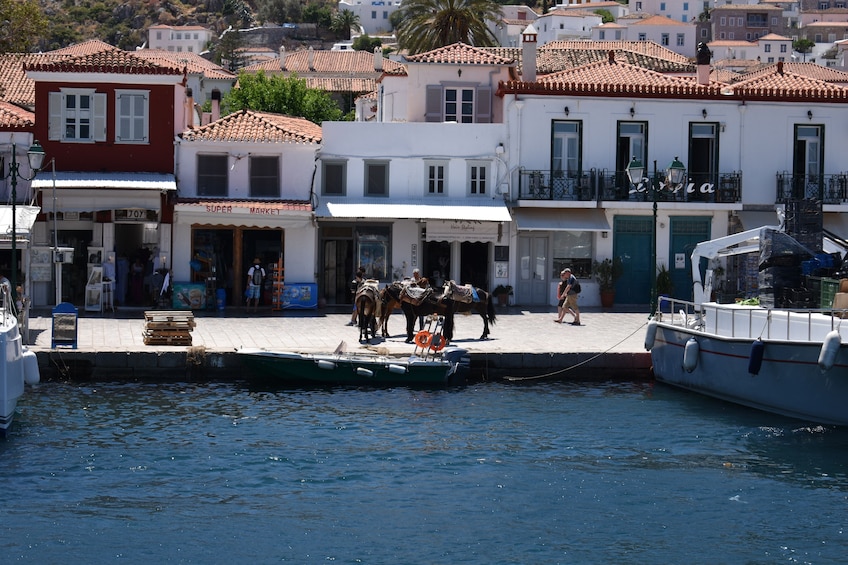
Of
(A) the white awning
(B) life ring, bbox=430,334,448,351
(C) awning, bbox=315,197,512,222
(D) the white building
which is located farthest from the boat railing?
(D) the white building

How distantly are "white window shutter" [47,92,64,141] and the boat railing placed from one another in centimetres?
1842

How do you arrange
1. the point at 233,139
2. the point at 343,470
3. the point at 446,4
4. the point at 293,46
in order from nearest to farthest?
the point at 343,470 → the point at 233,139 → the point at 446,4 → the point at 293,46

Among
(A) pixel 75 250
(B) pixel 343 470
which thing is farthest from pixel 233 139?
(B) pixel 343 470

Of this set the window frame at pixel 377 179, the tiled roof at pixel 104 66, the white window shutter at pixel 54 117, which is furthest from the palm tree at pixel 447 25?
the white window shutter at pixel 54 117

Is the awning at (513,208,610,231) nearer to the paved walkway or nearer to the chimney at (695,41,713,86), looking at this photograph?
the paved walkway

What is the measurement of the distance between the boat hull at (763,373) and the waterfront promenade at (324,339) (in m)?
1.69

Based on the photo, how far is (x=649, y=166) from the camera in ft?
132

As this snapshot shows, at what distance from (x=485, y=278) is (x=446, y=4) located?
25115mm

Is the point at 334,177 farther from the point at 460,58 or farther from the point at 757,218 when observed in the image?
the point at 757,218

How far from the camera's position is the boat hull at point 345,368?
2719 cm

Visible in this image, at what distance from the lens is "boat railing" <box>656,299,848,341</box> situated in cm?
2464

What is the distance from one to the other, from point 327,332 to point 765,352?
11.1 m

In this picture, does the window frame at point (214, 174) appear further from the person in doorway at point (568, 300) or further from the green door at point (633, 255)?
the green door at point (633, 255)

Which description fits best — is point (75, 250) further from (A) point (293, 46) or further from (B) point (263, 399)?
(A) point (293, 46)
